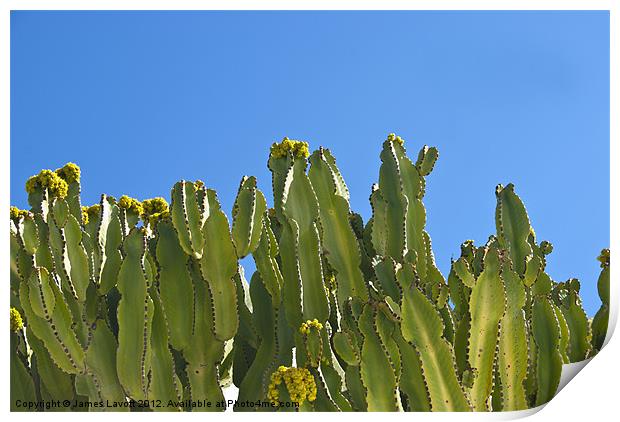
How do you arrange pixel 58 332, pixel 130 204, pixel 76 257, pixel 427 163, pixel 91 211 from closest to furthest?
1. pixel 58 332
2. pixel 76 257
3. pixel 427 163
4. pixel 130 204
5. pixel 91 211

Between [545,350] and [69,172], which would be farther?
[69,172]

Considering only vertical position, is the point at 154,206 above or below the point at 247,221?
above

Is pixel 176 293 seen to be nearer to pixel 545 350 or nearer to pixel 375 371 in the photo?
pixel 375 371

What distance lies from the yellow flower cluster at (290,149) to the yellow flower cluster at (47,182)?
36.4 inches

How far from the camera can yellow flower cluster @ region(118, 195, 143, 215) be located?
3357 millimetres

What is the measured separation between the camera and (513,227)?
3.06 meters

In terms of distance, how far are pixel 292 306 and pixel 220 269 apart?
1.03 ft

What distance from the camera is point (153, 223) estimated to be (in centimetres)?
316

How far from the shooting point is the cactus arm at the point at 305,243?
109 inches

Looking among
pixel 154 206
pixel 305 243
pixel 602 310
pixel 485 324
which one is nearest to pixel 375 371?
pixel 485 324

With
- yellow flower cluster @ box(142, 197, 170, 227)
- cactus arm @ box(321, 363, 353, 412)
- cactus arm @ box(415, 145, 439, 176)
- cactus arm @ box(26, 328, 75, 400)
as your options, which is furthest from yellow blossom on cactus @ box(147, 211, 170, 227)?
cactus arm @ box(415, 145, 439, 176)
